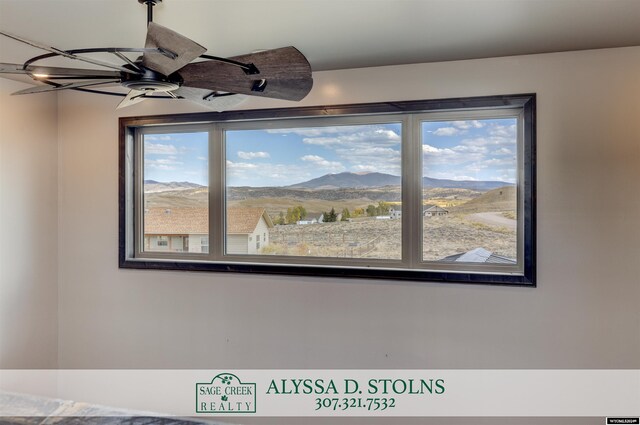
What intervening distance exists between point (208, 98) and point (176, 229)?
1603 millimetres

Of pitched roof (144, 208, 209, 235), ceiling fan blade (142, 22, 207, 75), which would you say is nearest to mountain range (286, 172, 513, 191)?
pitched roof (144, 208, 209, 235)

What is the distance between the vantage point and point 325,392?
276 cm

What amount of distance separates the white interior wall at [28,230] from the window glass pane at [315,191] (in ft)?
4.62

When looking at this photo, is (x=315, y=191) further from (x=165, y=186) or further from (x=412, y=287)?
(x=165, y=186)

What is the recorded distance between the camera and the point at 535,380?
2441 mm

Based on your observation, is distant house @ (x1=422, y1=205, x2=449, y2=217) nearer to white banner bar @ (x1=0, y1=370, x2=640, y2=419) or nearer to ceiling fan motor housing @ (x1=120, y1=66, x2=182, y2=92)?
white banner bar @ (x1=0, y1=370, x2=640, y2=419)

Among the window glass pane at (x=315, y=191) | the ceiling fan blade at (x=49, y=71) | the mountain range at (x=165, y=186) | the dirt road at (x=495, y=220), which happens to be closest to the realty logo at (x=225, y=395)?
A: the window glass pane at (x=315, y=191)

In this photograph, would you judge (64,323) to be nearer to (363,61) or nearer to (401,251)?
(401,251)

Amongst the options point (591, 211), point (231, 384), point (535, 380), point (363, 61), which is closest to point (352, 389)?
point (231, 384)

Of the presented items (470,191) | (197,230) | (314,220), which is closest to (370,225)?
(314,220)

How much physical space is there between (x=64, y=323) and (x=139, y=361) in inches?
28.2

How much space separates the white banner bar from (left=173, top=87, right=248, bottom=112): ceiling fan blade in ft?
5.57

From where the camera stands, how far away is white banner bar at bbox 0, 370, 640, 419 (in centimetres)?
234

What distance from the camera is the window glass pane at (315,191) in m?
2.75
